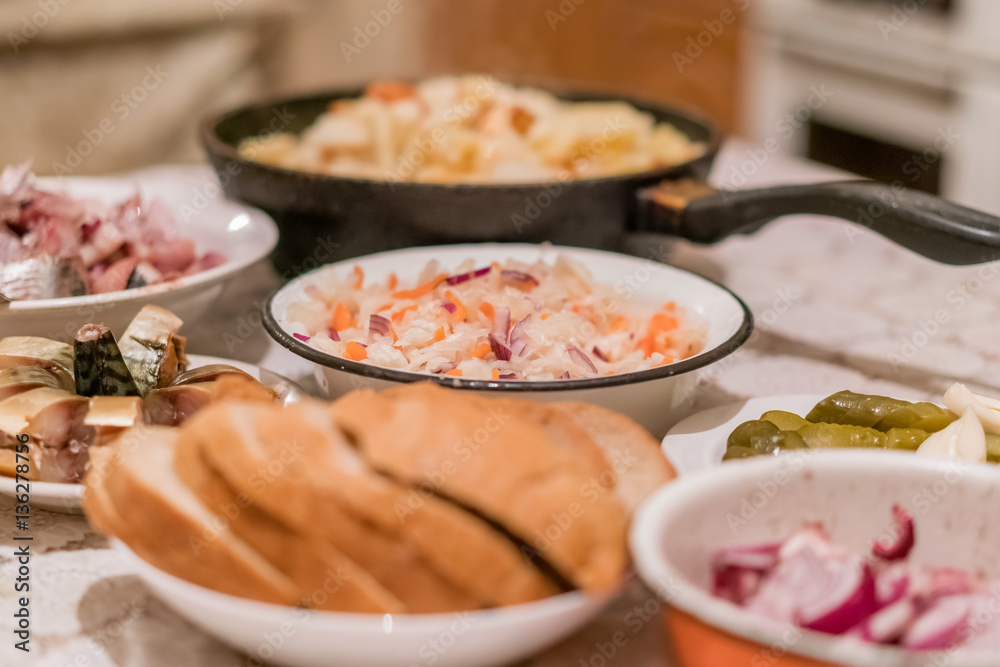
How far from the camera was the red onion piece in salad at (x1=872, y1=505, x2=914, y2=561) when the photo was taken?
0.76 meters

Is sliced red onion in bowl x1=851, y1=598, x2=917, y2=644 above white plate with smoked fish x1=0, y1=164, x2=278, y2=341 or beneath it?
above

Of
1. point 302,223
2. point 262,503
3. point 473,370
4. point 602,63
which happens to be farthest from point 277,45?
point 262,503

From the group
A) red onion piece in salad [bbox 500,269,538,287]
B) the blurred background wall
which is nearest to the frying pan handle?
red onion piece in salad [bbox 500,269,538,287]

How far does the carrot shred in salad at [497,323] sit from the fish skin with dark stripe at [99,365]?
0.72 feet

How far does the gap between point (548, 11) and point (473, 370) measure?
143 inches

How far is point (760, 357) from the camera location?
147 cm

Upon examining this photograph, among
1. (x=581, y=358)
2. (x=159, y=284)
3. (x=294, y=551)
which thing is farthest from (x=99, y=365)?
(x=581, y=358)

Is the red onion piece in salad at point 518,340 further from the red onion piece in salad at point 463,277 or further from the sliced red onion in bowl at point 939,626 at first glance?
the sliced red onion in bowl at point 939,626

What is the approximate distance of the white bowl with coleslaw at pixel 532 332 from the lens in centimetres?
98

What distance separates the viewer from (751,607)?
2.25 ft

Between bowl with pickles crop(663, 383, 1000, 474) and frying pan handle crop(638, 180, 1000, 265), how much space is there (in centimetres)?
21

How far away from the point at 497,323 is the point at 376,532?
1.50 feet

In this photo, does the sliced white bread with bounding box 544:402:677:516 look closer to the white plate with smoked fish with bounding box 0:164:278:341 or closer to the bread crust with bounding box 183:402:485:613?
the bread crust with bounding box 183:402:485:613

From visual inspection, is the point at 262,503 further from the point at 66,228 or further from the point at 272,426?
the point at 66,228
